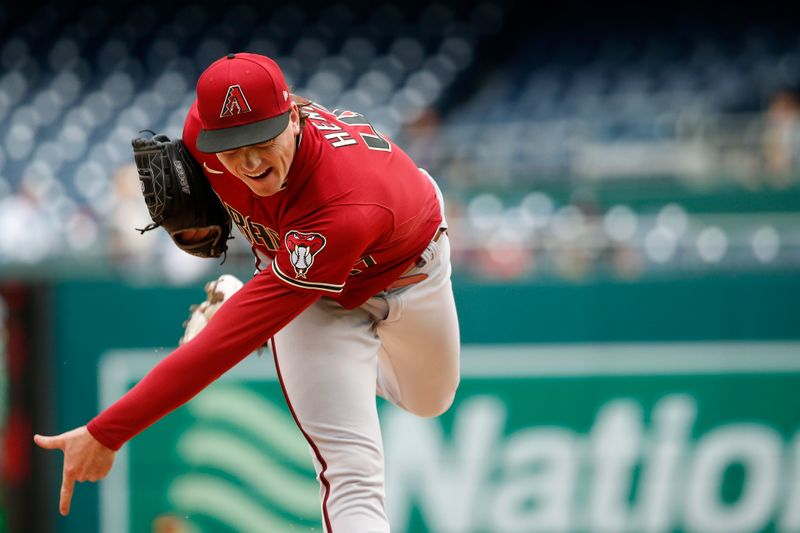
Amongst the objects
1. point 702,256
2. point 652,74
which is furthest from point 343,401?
point 652,74

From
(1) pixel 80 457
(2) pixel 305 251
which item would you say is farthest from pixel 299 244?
(1) pixel 80 457

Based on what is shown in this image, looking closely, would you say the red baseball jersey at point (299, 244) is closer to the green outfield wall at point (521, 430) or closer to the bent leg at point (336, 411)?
the bent leg at point (336, 411)

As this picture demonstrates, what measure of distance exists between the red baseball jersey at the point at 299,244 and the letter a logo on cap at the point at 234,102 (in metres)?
→ 0.24

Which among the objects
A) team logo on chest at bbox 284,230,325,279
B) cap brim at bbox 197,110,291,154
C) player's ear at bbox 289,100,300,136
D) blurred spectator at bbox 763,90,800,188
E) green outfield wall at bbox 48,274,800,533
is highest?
blurred spectator at bbox 763,90,800,188

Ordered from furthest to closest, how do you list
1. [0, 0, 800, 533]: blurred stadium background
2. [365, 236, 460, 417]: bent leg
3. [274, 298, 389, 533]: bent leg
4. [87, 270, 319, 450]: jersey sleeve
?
[0, 0, 800, 533]: blurred stadium background → [365, 236, 460, 417]: bent leg → [274, 298, 389, 533]: bent leg → [87, 270, 319, 450]: jersey sleeve

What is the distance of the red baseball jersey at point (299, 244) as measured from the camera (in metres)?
2.51

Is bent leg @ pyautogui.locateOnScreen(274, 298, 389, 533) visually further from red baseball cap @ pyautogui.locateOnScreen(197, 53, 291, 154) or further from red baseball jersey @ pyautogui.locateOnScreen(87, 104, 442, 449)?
red baseball cap @ pyautogui.locateOnScreen(197, 53, 291, 154)

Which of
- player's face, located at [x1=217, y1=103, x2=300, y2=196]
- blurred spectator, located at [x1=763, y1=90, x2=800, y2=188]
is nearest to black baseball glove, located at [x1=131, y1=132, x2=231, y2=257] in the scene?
player's face, located at [x1=217, y1=103, x2=300, y2=196]

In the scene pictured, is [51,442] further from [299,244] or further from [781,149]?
[781,149]

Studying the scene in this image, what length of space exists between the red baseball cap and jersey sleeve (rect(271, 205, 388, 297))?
9.8 inches

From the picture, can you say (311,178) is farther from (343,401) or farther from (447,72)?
(447,72)

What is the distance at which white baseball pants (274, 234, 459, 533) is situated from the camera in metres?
2.86

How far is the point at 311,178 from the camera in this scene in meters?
2.61

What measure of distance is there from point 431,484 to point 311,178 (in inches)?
106
